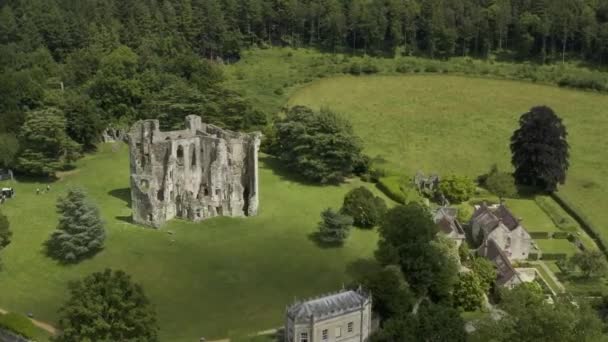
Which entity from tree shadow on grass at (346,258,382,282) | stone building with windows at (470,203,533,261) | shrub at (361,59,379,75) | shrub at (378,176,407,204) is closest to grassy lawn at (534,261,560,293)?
stone building with windows at (470,203,533,261)

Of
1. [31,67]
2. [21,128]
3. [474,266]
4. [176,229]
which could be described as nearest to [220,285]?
[176,229]

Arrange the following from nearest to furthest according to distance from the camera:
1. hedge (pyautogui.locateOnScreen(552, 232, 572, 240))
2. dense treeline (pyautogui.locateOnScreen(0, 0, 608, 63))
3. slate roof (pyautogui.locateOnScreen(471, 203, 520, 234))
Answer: slate roof (pyautogui.locateOnScreen(471, 203, 520, 234)) < hedge (pyautogui.locateOnScreen(552, 232, 572, 240)) < dense treeline (pyautogui.locateOnScreen(0, 0, 608, 63))

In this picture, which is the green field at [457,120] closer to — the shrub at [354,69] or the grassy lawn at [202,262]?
the shrub at [354,69]

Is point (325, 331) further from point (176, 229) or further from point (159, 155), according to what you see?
point (159, 155)

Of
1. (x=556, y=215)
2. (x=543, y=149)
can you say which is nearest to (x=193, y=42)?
(x=543, y=149)

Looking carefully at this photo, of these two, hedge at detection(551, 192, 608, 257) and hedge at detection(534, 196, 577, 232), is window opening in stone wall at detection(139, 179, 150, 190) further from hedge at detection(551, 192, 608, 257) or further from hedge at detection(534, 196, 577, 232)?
hedge at detection(551, 192, 608, 257)

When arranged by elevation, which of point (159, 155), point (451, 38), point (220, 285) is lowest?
point (220, 285)
